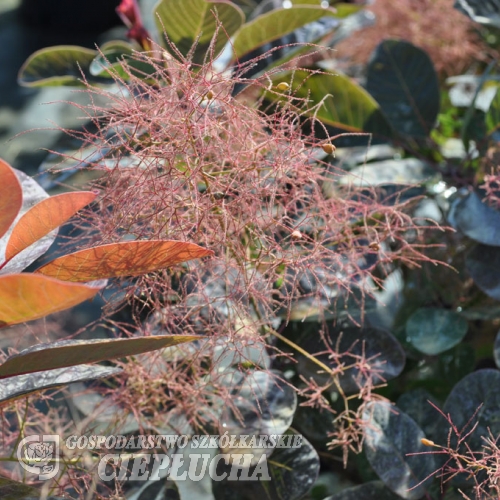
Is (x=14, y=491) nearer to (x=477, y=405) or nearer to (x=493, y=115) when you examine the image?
(x=477, y=405)

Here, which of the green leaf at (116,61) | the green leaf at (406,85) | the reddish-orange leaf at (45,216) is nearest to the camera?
the reddish-orange leaf at (45,216)

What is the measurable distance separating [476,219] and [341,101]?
24cm

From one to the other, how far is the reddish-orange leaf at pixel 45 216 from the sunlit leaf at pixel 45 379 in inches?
4.1

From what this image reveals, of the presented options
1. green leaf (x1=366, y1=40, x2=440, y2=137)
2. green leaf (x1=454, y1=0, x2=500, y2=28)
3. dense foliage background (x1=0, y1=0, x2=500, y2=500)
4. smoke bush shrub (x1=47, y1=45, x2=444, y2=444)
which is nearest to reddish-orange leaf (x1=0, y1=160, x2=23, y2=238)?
dense foliage background (x1=0, y1=0, x2=500, y2=500)

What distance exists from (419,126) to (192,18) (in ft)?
1.14

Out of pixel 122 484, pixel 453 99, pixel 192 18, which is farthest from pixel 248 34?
pixel 122 484

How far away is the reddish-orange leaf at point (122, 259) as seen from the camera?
48 centimetres

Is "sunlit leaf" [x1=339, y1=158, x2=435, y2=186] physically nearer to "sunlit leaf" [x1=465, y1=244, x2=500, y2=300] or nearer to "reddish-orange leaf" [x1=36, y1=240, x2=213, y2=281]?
"sunlit leaf" [x1=465, y1=244, x2=500, y2=300]

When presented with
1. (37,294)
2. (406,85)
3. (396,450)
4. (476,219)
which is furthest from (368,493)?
(406,85)

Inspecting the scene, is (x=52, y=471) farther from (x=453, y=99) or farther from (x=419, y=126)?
(x=453, y=99)

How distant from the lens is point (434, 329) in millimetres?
798

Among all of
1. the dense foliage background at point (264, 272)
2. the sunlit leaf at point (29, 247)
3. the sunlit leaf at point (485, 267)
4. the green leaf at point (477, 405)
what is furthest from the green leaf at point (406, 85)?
the sunlit leaf at point (29, 247)

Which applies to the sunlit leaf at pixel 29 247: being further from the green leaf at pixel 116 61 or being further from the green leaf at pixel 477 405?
the green leaf at pixel 477 405

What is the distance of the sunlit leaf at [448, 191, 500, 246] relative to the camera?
78cm
